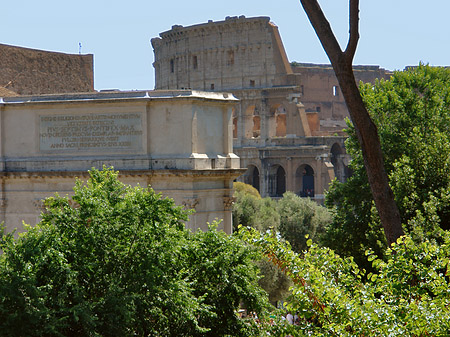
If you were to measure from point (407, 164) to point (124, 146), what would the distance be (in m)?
8.34

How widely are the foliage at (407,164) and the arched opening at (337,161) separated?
156 ft

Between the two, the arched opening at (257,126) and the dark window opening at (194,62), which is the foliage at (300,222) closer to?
the arched opening at (257,126)

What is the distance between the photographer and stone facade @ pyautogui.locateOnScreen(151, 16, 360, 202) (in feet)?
239

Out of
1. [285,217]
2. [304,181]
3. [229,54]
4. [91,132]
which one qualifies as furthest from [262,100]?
[91,132]

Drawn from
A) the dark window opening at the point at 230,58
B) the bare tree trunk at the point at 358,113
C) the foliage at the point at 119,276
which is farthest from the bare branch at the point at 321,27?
the dark window opening at the point at 230,58

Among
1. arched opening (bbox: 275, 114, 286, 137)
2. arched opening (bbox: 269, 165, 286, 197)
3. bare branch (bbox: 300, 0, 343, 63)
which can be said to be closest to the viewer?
bare branch (bbox: 300, 0, 343, 63)

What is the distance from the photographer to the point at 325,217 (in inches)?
1781

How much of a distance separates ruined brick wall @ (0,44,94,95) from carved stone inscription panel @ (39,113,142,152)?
11770 mm

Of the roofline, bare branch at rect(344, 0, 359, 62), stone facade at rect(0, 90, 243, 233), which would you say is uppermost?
bare branch at rect(344, 0, 359, 62)

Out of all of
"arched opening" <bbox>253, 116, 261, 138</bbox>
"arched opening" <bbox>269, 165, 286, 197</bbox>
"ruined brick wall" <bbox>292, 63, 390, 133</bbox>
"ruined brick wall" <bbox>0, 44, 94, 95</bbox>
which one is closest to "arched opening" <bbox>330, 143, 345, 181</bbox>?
"arched opening" <bbox>269, 165, 286, 197</bbox>

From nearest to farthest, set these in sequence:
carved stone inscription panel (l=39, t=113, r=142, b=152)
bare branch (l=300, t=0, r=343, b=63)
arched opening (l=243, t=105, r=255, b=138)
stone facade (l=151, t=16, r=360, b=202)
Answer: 1. bare branch (l=300, t=0, r=343, b=63)
2. carved stone inscription panel (l=39, t=113, r=142, b=152)
3. stone facade (l=151, t=16, r=360, b=202)
4. arched opening (l=243, t=105, r=255, b=138)

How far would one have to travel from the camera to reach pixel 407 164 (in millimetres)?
23078

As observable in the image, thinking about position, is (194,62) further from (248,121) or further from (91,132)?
(91,132)

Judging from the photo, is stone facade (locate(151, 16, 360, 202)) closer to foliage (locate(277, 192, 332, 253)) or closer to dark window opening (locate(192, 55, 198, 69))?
dark window opening (locate(192, 55, 198, 69))
